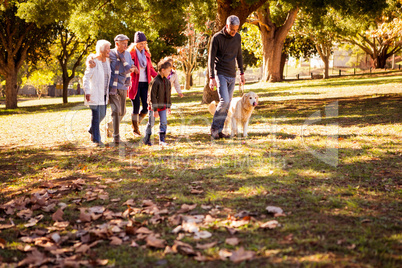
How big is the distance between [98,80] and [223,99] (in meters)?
2.56

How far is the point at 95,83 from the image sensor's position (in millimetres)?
7332

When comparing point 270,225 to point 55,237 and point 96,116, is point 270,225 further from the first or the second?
point 96,116

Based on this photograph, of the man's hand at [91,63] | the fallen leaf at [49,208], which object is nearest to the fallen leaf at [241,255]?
the fallen leaf at [49,208]

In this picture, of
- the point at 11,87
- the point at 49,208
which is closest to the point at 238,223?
the point at 49,208

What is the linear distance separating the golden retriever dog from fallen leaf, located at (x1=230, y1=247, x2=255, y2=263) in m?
5.09

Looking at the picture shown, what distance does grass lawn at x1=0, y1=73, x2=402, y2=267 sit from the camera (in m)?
2.96

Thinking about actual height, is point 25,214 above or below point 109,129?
below

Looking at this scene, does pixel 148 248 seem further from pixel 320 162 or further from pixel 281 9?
pixel 281 9

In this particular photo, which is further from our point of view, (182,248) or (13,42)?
(13,42)

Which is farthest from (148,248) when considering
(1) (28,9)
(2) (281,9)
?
(2) (281,9)

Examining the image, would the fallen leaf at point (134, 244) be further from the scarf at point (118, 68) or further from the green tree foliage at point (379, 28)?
the green tree foliage at point (379, 28)

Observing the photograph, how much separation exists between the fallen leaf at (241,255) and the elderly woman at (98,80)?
5330 millimetres

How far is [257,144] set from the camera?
284 inches

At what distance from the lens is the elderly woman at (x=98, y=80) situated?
23.7 feet
